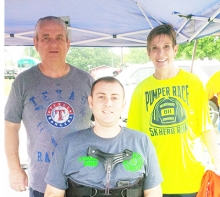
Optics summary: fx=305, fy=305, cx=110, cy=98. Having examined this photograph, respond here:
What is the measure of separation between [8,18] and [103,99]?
2.13 meters

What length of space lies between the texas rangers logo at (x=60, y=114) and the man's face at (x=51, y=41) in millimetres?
285

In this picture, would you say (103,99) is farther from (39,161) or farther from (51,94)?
(39,161)

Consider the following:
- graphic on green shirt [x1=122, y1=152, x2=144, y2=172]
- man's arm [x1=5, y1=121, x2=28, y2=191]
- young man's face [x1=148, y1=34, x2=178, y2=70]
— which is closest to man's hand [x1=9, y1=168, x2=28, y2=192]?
man's arm [x1=5, y1=121, x2=28, y2=191]

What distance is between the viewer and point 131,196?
1.39 meters

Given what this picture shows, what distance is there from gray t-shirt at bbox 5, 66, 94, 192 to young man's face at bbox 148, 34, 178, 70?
0.47m

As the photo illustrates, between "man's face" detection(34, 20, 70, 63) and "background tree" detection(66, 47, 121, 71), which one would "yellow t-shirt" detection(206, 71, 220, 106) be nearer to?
"man's face" detection(34, 20, 70, 63)

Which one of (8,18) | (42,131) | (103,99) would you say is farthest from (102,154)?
(8,18)

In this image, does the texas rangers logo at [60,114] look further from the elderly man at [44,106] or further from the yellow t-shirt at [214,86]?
the yellow t-shirt at [214,86]

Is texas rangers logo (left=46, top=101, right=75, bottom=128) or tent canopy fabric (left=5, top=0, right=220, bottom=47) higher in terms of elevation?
tent canopy fabric (left=5, top=0, right=220, bottom=47)

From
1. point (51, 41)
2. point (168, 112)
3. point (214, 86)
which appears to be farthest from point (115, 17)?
point (168, 112)

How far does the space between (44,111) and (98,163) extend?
0.57 metres

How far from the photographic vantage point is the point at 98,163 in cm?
139

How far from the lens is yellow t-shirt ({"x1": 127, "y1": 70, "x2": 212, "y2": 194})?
5.93 ft

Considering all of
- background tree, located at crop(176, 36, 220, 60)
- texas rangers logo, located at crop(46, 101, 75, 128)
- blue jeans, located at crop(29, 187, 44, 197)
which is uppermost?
background tree, located at crop(176, 36, 220, 60)
